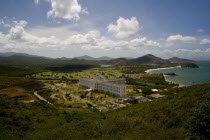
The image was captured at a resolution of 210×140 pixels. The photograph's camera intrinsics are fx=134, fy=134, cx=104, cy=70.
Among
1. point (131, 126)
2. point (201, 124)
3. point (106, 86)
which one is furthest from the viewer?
point (106, 86)

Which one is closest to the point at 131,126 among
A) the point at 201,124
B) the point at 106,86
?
the point at 201,124

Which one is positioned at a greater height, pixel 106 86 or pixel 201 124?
pixel 201 124

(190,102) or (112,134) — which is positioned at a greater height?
(190,102)

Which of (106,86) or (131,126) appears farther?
(106,86)

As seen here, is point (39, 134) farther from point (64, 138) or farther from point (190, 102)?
point (190, 102)

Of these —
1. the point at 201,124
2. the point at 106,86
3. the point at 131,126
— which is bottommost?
the point at 106,86

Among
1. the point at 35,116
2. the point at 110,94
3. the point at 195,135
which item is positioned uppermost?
the point at 195,135

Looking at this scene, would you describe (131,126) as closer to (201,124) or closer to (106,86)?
(201,124)

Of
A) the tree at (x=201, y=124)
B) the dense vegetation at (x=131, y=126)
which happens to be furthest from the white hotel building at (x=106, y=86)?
the tree at (x=201, y=124)

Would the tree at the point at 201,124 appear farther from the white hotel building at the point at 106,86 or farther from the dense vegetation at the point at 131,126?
the white hotel building at the point at 106,86

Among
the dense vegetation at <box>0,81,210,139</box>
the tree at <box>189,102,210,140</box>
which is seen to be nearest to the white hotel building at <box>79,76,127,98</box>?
the dense vegetation at <box>0,81,210,139</box>

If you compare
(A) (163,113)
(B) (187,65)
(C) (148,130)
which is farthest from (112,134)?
(B) (187,65)
